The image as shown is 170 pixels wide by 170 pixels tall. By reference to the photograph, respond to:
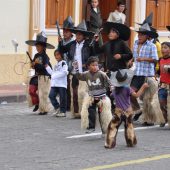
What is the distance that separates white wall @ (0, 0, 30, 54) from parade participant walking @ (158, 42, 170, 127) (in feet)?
20.5

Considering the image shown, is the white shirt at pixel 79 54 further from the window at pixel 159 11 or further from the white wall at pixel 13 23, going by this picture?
the window at pixel 159 11

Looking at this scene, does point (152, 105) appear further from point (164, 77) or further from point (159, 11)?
point (159, 11)

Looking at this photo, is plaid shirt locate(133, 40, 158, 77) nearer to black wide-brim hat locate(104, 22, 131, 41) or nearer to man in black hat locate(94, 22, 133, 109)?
man in black hat locate(94, 22, 133, 109)

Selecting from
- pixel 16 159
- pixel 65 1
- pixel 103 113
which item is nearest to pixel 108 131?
pixel 103 113

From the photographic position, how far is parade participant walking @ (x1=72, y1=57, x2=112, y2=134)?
11.6m

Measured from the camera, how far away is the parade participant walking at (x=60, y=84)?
46.7 ft

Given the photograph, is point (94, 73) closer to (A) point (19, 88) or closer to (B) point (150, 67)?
(B) point (150, 67)

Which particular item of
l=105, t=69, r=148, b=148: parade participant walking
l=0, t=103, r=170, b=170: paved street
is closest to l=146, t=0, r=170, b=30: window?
l=0, t=103, r=170, b=170: paved street

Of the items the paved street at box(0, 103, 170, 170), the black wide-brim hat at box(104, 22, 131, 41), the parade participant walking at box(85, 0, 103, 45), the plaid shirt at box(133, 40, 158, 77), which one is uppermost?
the parade participant walking at box(85, 0, 103, 45)

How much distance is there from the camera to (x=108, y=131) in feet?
35.4

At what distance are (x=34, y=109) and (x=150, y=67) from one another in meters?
2.72

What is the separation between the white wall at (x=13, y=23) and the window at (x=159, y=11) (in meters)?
5.37

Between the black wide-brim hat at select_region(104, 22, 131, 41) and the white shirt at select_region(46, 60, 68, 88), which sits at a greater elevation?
the black wide-brim hat at select_region(104, 22, 131, 41)

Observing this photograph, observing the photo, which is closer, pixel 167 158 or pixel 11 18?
pixel 167 158
